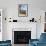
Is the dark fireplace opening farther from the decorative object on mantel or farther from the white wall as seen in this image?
the decorative object on mantel

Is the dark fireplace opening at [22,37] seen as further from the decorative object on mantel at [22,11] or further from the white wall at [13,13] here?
the decorative object on mantel at [22,11]

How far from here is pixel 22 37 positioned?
9039 millimetres

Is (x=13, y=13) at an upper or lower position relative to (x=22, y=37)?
upper

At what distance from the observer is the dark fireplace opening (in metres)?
8.98

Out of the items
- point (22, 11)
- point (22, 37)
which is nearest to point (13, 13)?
point (22, 11)

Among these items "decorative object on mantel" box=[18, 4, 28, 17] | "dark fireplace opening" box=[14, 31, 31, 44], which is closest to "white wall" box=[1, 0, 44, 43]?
"decorative object on mantel" box=[18, 4, 28, 17]

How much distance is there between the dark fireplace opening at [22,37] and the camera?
8977mm

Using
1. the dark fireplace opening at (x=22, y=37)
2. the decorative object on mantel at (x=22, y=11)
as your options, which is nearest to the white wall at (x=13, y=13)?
the decorative object on mantel at (x=22, y=11)

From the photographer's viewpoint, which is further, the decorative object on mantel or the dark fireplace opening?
the dark fireplace opening

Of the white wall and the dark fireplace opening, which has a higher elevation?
the white wall

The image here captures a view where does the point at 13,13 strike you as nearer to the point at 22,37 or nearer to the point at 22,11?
the point at 22,11

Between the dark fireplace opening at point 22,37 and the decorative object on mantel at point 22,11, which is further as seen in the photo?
the dark fireplace opening at point 22,37

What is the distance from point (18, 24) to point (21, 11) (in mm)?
822

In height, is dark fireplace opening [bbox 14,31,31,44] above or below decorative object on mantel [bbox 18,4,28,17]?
below
